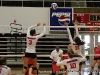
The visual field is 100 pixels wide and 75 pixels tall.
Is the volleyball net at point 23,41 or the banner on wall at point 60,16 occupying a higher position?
the banner on wall at point 60,16

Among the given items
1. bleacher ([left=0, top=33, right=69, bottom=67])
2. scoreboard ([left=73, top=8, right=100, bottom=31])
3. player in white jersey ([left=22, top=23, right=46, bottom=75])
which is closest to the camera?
player in white jersey ([left=22, top=23, right=46, bottom=75])

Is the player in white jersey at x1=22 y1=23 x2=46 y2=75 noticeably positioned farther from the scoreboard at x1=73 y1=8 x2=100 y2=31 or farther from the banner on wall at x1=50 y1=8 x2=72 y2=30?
the scoreboard at x1=73 y1=8 x2=100 y2=31

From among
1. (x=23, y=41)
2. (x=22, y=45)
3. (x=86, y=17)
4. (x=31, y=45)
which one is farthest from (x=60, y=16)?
(x=31, y=45)

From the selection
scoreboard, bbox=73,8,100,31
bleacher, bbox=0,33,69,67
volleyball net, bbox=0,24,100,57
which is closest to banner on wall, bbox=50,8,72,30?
scoreboard, bbox=73,8,100,31

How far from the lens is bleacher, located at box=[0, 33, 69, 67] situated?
1550 centimetres

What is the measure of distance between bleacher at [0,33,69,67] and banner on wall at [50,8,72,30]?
0.79 metres

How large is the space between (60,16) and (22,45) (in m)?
2.90

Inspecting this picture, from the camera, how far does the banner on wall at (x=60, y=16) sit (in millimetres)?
16156

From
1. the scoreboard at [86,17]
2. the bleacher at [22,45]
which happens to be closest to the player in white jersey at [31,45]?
the bleacher at [22,45]

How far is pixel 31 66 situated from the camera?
8.13 meters

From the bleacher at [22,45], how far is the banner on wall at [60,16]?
2.58ft

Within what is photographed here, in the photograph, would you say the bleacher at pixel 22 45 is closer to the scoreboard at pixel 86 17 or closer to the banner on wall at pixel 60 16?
the banner on wall at pixel 60 16

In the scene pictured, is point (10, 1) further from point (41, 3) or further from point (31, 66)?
point (31, 66)

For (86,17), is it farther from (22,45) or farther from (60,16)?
(22,45)
